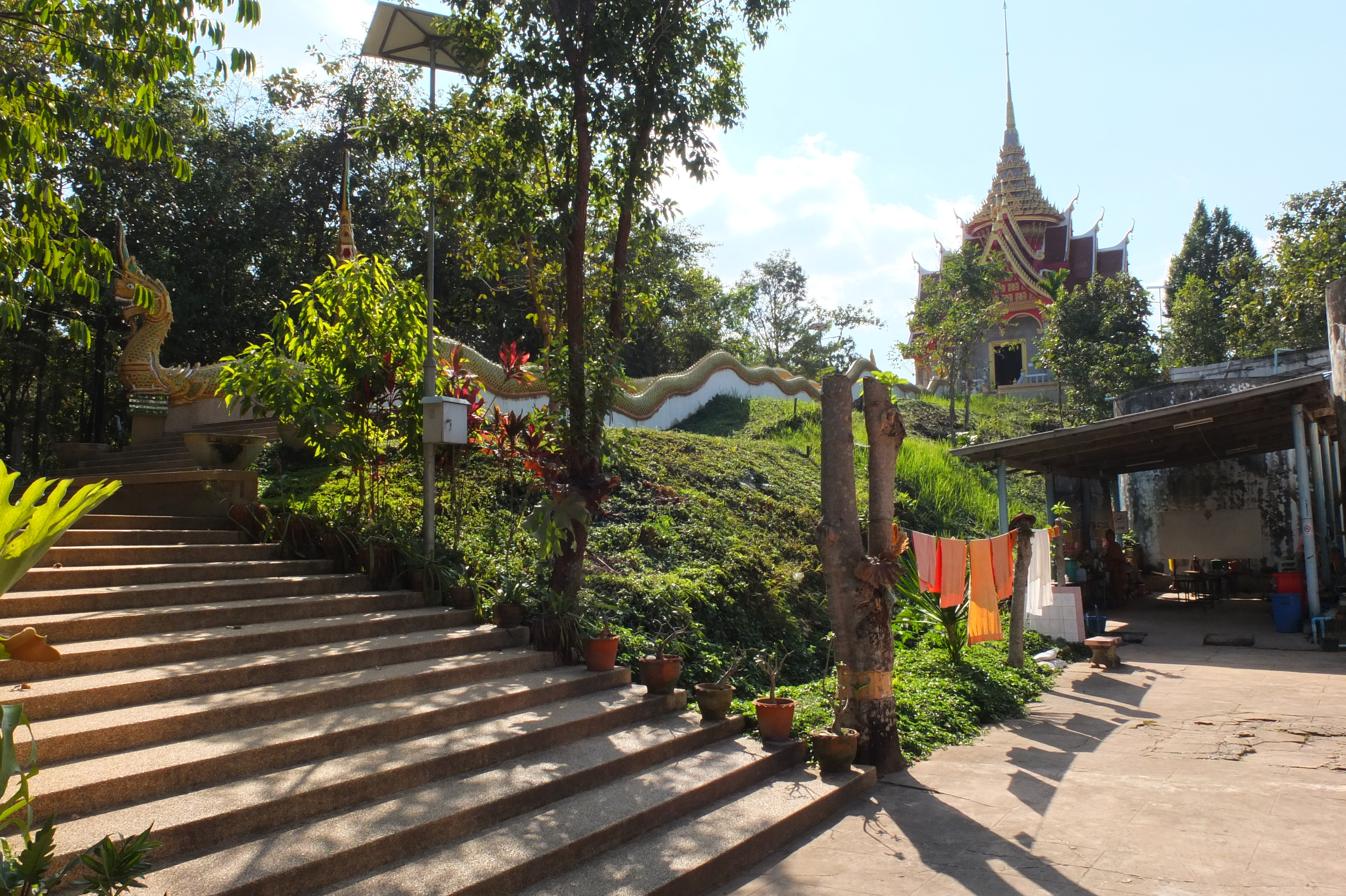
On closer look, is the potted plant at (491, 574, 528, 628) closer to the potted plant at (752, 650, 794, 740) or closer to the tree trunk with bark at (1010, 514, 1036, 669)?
the potted plant at (752, 650, 794, 740)

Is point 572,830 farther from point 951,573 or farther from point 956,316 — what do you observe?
point 956,316

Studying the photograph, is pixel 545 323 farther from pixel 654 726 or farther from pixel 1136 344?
pixel 1136 344

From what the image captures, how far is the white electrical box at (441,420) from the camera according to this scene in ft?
23.8

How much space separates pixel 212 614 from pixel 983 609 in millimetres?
6494

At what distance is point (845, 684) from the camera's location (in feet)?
18.8

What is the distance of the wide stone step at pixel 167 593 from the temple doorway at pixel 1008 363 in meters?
27.3

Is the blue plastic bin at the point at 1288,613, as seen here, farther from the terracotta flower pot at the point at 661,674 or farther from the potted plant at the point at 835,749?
the terracotta flower pot at the point at 661,674

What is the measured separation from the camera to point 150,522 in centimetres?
714

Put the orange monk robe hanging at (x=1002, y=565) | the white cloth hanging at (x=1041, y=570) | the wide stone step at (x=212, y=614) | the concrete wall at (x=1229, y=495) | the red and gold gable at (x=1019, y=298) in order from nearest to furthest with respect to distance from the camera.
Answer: the wide stone step at (x=212, y=614) < the orange monk robe hanging at (x=1002, y=565) < the white cloth hanging at (x=1041, y=570) < the concrete wall at (x=1229, y=495) < the red and gold gable at (x=1019, y=298)

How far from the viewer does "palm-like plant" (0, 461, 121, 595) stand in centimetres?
196

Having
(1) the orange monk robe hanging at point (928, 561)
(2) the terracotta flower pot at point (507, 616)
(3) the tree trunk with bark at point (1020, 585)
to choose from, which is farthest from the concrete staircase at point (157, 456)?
(3) the tree trunk with bark at point (1020, 585)

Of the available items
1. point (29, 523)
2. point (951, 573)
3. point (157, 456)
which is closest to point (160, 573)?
point (29, 523)

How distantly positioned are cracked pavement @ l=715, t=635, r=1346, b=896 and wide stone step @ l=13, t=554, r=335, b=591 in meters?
4.32

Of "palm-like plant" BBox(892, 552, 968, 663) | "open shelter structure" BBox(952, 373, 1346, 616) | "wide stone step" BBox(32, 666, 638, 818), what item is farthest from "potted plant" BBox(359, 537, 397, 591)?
"open shelter structure" BBox(952, 373, 1346, 616)
